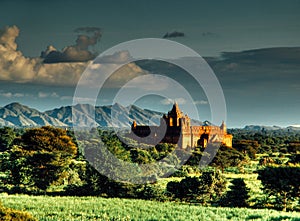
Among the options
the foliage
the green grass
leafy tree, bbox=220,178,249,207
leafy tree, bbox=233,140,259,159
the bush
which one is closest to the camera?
the bush

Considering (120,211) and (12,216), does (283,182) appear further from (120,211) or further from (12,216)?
(12,216)

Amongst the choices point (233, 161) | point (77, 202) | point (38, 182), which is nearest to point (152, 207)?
point (77, 202)

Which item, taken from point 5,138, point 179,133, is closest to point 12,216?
point 5,138

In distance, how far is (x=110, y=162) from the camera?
129 feet

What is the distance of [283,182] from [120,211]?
14.4 metres

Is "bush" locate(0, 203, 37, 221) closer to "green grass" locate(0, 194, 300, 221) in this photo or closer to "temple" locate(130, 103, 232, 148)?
"green grass" locate(0, 194, 300, 221)

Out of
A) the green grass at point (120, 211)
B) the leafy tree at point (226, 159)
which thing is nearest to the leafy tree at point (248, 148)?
the leafy tree at point (226, 159)

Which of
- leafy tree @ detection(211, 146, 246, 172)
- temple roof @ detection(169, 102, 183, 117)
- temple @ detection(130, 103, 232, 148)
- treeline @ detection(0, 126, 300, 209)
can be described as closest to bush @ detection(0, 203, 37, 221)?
treeline @ detection(0, 126, 300, 209)

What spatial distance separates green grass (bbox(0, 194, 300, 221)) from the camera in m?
26.5

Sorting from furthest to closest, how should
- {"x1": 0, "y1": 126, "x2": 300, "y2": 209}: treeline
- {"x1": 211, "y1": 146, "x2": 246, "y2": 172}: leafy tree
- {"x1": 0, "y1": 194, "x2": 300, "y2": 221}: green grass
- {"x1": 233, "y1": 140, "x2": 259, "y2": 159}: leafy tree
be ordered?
{"x1": 233, "y1": 140, "x2": 259, "y2": 159}: leafy tree < {"x1": 211, "y1": 146, "x2": 246, "y2": 172}: leafy tree < {"x1": 0, "y1": 126, "x2": 300, "y2": 209}: treeline < {"x1": 0, "y1": 194, "x2": 300, "y2": 221}: green grass

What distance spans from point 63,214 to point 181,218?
730 cm

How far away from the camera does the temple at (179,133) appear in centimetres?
11075

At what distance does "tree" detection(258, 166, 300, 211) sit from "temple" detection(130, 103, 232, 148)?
2759 inches

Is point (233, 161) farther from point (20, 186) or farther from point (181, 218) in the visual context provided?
point (181, 218)
